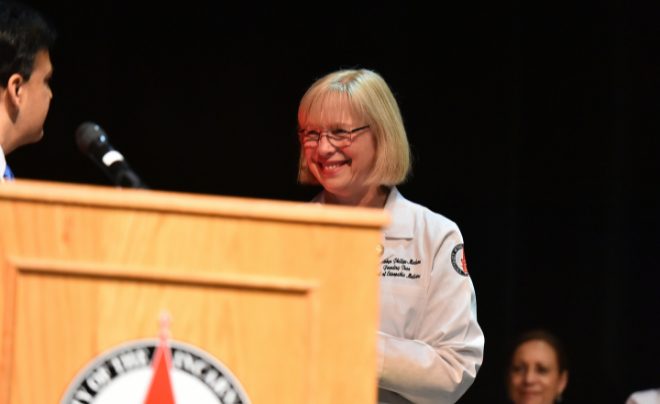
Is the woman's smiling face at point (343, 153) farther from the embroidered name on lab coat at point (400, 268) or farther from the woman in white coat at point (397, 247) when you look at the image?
the embroidered name on lab coat at point (400, 268)

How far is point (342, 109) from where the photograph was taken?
1.84 metres

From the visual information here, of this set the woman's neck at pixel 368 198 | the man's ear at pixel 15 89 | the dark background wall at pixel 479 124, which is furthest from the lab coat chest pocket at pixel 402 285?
the dark background wall at pixel 479 124

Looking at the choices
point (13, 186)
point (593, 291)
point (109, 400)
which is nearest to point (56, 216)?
point (13, 186)

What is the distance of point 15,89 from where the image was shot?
153 cm

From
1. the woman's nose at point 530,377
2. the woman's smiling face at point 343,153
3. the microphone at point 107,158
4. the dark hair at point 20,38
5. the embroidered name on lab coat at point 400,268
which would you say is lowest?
the woman's nose at point 530,377

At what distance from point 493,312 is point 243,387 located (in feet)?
8.56

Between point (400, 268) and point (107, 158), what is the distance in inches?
34.2

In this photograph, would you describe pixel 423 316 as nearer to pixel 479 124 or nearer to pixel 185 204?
pixel 185 204

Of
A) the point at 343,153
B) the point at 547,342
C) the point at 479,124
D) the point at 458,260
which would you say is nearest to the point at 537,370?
the point at 547,342

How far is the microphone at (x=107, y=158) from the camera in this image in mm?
1082

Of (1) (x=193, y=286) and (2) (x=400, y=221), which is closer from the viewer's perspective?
(1) (x=193, y=286)

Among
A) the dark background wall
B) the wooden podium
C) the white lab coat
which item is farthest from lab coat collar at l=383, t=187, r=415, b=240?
the dark background wall

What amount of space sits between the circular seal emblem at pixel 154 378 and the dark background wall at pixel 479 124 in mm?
2431

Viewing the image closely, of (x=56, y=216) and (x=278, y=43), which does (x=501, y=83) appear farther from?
(x=56, y=216)
